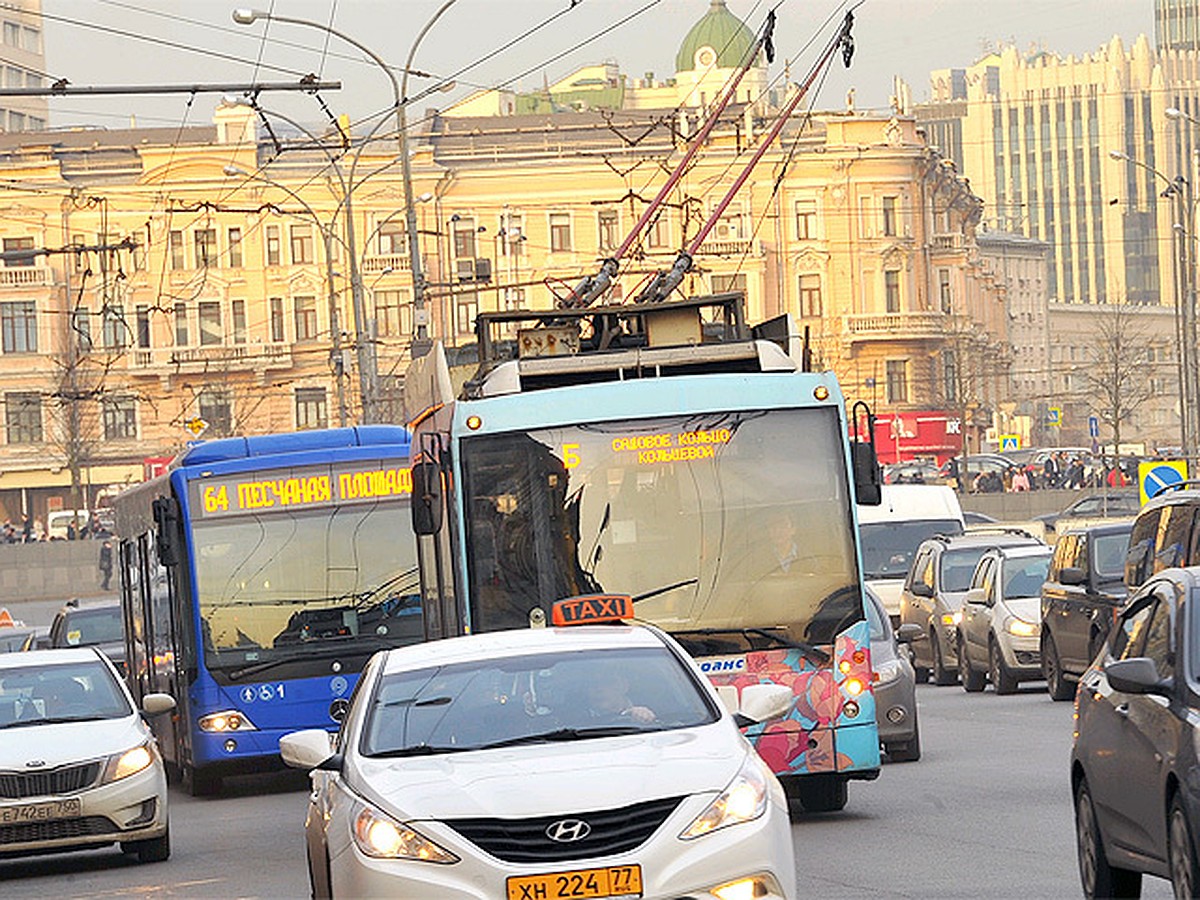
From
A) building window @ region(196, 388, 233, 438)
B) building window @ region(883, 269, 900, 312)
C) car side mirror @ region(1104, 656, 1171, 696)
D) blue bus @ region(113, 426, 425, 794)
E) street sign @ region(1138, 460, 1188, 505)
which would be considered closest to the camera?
car side mirror @ region(1104, 656, 1171, 696)

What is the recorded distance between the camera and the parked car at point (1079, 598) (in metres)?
23.3

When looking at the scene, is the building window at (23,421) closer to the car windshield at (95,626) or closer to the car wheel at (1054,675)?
the car windshield at (95,626)

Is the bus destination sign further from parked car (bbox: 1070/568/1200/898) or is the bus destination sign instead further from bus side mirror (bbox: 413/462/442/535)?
parked car (bbox: 1070/568/1200/898)

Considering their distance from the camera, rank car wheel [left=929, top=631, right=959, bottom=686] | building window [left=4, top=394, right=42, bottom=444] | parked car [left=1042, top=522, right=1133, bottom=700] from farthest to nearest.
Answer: building window [left=4, top=394, right=42, bottom=444]
car wheel [left=929, top=631, right=959, bottom=686]
parked car [left=1042, top=522, right=1133, bottom=700]

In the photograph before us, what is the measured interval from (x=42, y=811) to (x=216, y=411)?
87857 millimetres

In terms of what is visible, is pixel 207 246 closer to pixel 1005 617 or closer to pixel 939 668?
pixel 939 668

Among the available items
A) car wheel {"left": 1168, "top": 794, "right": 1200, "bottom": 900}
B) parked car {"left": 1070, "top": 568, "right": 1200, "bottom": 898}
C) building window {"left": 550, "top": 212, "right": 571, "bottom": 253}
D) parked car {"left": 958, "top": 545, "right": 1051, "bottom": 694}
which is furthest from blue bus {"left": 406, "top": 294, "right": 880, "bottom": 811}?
building window {"left": 550, "top": 212, "right": 571, "bottom": 253}

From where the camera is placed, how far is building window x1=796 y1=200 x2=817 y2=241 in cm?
Answer: 10812

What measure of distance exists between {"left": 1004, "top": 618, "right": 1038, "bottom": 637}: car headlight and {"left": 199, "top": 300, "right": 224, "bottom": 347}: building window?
267ft

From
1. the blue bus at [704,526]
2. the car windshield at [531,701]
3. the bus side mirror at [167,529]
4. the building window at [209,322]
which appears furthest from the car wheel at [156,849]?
the building window at [209,322]

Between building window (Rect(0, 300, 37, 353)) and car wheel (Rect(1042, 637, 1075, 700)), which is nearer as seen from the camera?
car wheel (Rect(1042, 637, 1075, 700))

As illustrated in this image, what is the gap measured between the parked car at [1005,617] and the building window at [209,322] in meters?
79.4

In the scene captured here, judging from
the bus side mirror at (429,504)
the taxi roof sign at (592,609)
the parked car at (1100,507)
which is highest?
the bus side mirror at (429,504)

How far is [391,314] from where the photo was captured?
104 metres
